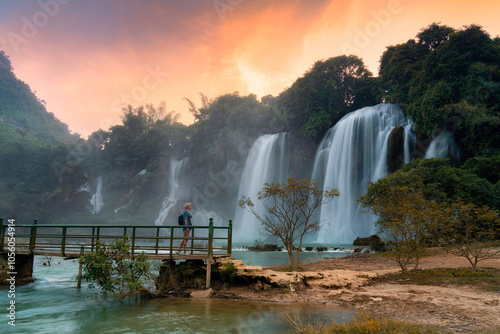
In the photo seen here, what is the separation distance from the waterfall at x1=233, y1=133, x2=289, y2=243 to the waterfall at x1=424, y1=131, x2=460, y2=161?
1964 centimetres

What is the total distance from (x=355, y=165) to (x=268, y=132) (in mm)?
20066

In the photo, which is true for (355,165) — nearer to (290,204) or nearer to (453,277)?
(290,204)

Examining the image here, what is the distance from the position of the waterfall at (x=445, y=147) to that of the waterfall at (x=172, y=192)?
41354mm

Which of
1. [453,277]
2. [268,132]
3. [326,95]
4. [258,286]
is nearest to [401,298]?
[453,277]

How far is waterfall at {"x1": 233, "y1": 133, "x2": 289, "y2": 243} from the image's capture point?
4294cm

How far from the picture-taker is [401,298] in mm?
7672

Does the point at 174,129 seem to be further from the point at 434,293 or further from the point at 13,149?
the point at 434,293

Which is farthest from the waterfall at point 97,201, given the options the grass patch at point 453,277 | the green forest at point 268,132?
the grass patch at point 453,277

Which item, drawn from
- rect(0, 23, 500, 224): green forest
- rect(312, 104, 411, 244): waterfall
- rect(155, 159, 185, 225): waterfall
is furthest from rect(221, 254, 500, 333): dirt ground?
rect(155, 159, 185, 225): waterfall

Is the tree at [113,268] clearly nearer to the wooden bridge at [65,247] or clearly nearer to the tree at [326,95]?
the wooden bridge at [65,247]

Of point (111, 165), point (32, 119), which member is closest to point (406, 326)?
point (111, 165)

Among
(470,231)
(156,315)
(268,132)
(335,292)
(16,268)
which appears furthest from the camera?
(268,132)

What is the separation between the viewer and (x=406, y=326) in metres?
4.88

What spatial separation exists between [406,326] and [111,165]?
227 feet
